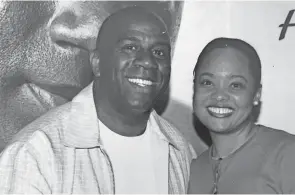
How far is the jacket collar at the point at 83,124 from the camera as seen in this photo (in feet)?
5.27

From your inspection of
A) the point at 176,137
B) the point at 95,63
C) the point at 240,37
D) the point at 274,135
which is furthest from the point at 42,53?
the point at 274,135

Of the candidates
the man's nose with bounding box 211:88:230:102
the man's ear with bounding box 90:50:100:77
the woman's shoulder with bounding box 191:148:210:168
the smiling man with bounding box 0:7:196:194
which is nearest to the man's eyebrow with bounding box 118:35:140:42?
the smiling man with bounding box 0:7:196:194

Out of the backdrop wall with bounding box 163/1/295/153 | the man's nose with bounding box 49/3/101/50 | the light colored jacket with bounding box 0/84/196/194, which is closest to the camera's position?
the light colored jacket with bounding box 0/84/196/194

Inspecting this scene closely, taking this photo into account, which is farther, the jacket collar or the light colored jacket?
the jacket collar

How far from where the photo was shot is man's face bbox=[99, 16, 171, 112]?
5.53 ft

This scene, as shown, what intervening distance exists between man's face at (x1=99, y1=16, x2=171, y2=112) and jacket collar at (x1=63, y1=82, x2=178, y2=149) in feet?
0.31

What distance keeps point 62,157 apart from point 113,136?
265 millimetres

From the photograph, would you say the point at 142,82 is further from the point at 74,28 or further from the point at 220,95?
the point at 74,28

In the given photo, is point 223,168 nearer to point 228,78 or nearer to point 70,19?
point 228,78

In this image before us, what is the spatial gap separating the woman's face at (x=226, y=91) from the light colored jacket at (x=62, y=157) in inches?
13.6

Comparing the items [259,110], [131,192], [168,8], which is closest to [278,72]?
[259,110]

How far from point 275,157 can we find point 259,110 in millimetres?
764

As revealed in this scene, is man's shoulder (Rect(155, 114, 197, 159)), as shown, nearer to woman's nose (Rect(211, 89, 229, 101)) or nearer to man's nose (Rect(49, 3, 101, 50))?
woman's nose (Rect(211, 89, 229, 101))

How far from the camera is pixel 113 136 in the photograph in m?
1.75
